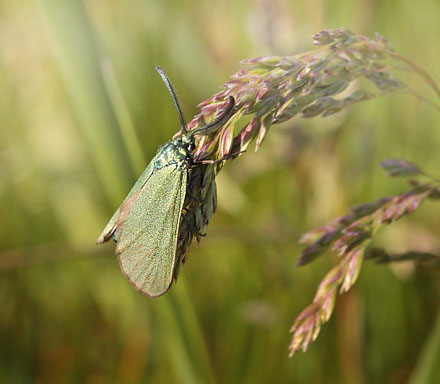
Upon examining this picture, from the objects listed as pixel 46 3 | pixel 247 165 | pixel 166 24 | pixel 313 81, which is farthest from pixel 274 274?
pixel 166 24

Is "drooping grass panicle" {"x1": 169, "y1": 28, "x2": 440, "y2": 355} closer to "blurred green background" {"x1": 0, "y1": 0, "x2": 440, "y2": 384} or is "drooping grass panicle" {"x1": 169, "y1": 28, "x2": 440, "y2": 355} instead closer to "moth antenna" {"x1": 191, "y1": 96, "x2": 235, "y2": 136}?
"moth antenna" {"x1": 191, "y1": 96, "x2": 235, "y2": 136}

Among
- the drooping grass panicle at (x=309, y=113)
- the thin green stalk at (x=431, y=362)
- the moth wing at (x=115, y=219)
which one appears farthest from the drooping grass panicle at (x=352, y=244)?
the moth wing at (x=115, y=219)

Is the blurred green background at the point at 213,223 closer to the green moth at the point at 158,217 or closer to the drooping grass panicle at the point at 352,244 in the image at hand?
the green moth at the point at 158,217

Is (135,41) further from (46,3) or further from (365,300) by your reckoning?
(365,300)

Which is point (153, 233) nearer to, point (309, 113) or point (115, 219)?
point (115, 219)

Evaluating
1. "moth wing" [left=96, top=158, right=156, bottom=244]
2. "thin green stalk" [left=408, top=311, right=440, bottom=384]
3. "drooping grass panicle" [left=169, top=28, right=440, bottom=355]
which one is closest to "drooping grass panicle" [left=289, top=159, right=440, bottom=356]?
"drooping grass panicle" [left=169, top=28, right=440, bottom=355]

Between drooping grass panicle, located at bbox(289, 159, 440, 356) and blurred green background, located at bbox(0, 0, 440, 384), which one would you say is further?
blurred green background, located at bbox(0, 0, 440, 384)

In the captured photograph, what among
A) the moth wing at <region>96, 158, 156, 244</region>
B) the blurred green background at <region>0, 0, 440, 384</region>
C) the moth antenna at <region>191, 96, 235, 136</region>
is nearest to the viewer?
the moth antenna at <region>191, 96, 235, 136</region>

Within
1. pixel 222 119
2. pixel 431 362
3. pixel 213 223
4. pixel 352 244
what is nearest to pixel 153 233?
pixel 222 119
